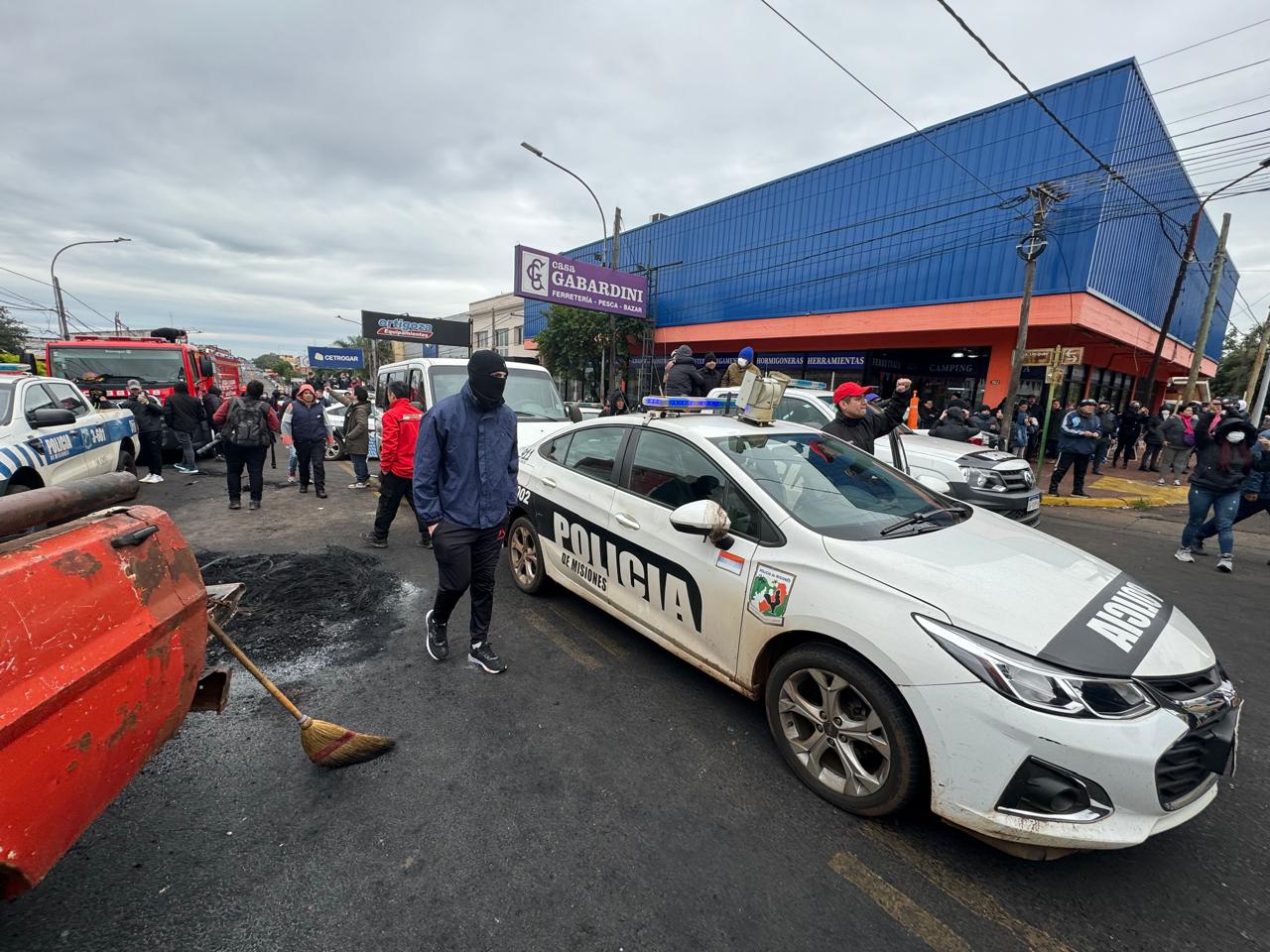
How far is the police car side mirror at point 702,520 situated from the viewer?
2564 mm

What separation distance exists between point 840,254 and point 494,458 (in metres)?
17.5

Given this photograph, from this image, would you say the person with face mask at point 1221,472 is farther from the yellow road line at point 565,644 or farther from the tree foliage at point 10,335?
the tree foliage at point 10,335

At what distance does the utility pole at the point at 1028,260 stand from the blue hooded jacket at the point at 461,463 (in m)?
12.5

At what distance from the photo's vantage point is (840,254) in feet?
57.7

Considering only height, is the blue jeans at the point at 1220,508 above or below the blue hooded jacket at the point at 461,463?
below

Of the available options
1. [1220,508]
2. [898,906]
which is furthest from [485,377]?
[1220,508]

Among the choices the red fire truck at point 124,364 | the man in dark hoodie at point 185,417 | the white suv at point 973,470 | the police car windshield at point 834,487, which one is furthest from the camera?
the red fire truck at point 124,364

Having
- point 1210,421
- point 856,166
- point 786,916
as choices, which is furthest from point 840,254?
point 786,916

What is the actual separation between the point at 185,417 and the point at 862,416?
415 inches

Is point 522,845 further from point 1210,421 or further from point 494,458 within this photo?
point 1210,421

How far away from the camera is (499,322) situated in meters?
43.7

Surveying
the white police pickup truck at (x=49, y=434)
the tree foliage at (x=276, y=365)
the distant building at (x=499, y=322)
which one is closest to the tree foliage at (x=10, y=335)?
the distant building at (x=499, y=322)

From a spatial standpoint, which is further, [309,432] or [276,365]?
[276,365]

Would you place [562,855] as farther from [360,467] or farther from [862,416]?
[360,467]
